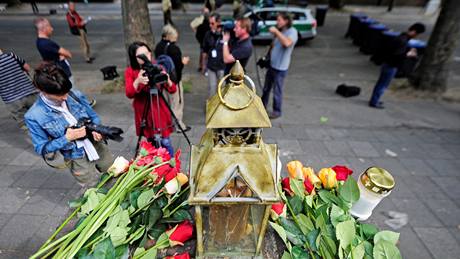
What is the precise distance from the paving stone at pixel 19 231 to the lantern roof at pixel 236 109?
289 centimetres

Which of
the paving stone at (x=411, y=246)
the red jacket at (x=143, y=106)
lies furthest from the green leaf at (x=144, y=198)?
the paving stone at (x=411, y=246)

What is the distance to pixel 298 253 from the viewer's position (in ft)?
4.68

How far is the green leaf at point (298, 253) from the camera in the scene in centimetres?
141

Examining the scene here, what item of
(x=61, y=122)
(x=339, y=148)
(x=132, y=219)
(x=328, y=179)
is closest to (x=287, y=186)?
(x=328, y=179)

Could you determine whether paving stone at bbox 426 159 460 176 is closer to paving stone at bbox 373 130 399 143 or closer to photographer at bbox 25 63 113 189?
paving stone at bbox 373 130 399 143

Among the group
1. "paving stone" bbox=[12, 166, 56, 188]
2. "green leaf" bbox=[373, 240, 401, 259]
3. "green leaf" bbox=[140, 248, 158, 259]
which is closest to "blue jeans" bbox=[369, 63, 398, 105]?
"green leaf" bbox=[373, 240, 401, 259]

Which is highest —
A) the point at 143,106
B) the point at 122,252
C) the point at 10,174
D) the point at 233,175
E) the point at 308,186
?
the point at 233,175

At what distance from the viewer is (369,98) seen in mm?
6773

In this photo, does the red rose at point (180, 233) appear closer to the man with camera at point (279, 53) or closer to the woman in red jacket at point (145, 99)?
the woman in red jacket at point (145, 99)

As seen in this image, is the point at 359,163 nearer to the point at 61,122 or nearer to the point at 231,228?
the point at 231,228

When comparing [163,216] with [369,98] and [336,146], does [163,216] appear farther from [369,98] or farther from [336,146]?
[369,98]

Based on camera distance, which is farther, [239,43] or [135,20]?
[135,20]

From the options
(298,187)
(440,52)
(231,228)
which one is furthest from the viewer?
(440,52)

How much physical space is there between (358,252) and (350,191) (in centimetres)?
34
